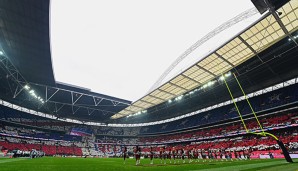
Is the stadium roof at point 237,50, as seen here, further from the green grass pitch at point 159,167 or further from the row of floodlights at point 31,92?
the row of floodlights at point 31,92

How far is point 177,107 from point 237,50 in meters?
26.5

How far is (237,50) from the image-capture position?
2505cm

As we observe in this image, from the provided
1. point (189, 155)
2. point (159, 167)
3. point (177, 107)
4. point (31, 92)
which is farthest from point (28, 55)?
point (177, 107)

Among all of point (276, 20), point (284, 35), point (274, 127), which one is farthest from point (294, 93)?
point (276, 20)

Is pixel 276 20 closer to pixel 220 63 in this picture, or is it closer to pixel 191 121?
pixel 220 63

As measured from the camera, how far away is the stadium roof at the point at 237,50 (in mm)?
19539

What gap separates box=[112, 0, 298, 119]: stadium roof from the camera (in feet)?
64.1

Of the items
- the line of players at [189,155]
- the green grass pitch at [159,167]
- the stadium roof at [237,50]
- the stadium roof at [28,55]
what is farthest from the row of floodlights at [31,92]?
the stadium roof at [237,50]

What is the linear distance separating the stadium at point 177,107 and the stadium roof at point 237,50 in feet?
0.43

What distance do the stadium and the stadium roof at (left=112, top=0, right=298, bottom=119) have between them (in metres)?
0.13

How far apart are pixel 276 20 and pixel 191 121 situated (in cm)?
3594

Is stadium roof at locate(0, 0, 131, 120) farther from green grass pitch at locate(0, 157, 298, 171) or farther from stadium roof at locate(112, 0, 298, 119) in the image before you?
stadium roof at locate(112, 0, 298, 119)

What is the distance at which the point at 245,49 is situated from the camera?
24.7 meters

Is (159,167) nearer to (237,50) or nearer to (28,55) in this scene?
(237,50)
